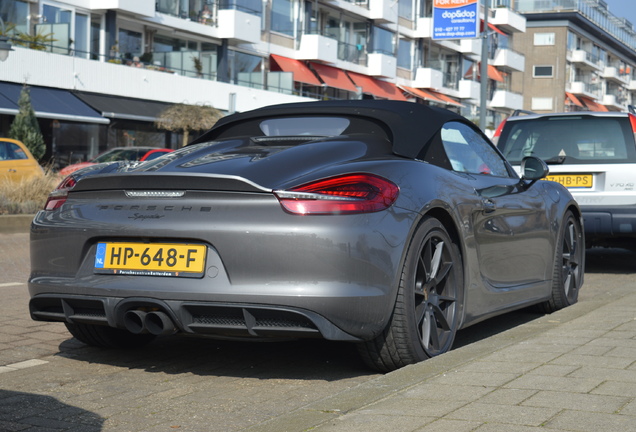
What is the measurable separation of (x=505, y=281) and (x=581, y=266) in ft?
6.28

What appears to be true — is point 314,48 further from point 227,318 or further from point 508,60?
point 227,318

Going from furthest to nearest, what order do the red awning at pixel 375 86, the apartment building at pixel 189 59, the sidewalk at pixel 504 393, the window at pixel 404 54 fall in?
the window at pixel 404 54 < the red awning at pixel 375 86 < the apartment building at pixel 189 59 < the sidewalk at pixel 504 393

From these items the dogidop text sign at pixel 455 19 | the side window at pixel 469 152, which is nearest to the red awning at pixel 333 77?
the dogidop text sign at pixel 455 19

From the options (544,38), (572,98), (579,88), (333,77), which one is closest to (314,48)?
(333,77)

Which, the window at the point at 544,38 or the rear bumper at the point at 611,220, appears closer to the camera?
the rear bumper at the point at 611,220

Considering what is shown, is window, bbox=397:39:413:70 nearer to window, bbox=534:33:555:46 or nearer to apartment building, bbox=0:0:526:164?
apartment building, bbox=0:0:526:164

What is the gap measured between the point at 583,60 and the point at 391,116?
284 ft

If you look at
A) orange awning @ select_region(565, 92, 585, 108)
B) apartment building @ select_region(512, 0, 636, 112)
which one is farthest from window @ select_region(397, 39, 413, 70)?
orange awning @ select_region(565, 92, 585, 108)

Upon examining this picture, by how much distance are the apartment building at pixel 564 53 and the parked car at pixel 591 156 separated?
71150mm

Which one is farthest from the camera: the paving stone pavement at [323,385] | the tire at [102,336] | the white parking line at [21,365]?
the tire at [102,336]

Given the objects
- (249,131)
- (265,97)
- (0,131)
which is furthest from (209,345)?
(265,97)

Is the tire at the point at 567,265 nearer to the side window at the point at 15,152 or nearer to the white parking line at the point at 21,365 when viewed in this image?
the white parking line at the point at 21,365

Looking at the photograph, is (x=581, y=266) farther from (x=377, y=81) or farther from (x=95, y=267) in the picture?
(x=377, y=81)

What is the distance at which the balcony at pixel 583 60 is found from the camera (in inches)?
3442
